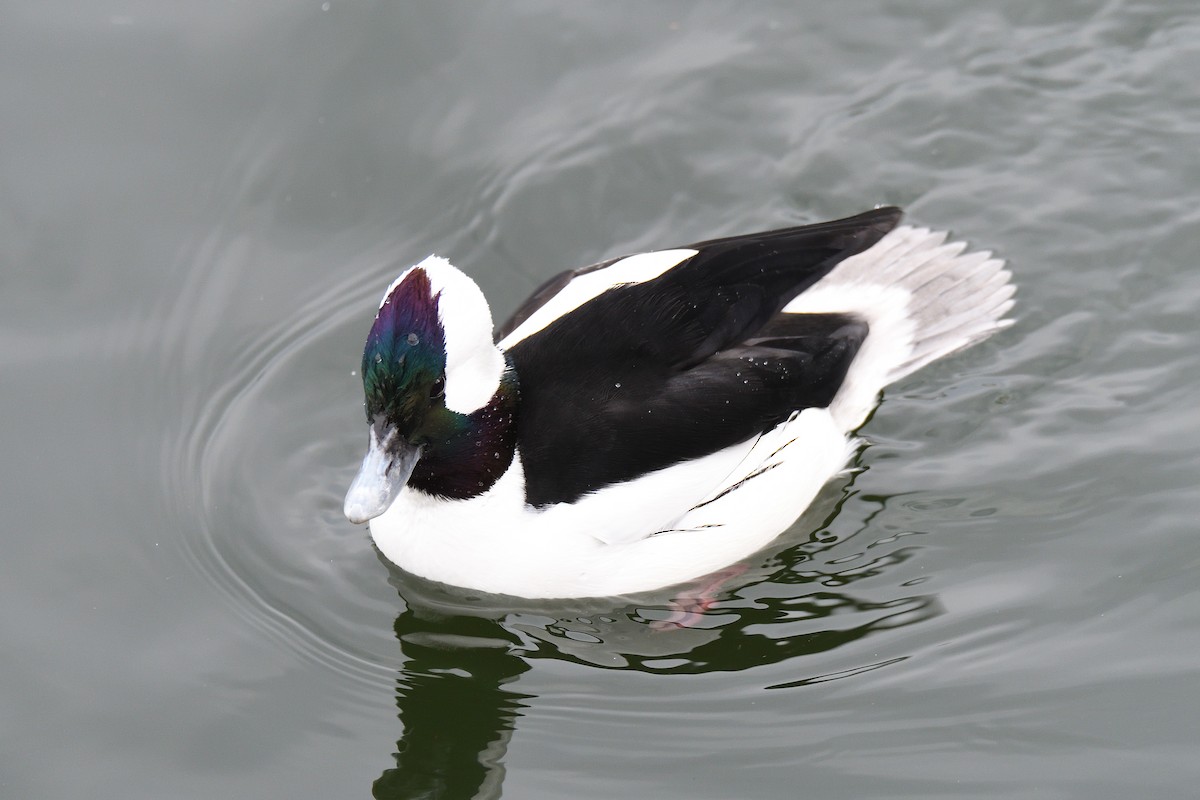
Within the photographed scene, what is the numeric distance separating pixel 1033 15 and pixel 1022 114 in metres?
0.73

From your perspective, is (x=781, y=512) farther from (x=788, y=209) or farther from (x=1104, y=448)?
(x=788, y=209)

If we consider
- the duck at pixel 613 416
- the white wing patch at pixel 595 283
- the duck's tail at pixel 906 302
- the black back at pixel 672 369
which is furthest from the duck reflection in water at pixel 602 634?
the white wing patch at pixel 595 283

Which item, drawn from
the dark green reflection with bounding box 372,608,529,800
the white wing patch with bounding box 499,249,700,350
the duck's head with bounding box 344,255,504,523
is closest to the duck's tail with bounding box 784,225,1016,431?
the white wing patch with bounding box 499,249,700,350

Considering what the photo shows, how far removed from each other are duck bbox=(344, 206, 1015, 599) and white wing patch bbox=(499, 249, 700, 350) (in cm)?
1

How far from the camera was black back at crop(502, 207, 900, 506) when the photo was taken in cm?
555

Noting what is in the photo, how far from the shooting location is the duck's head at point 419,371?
5.21 meters

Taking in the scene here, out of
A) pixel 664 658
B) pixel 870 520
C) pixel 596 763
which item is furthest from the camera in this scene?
pixel 870 520

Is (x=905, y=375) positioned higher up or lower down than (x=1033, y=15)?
lower down

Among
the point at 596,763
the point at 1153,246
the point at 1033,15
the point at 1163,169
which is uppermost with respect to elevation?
the point at 1033,15

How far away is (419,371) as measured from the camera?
5262 mm

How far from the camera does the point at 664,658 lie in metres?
5.84

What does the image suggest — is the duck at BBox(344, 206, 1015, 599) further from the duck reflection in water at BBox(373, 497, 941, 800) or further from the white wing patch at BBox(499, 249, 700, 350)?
the duck reflection in water at BBox(373, 497, 941, 800)

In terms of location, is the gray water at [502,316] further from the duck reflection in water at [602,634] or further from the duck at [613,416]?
the duck at [613,416]

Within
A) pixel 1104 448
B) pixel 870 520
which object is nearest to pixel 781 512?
pixel 870 520
